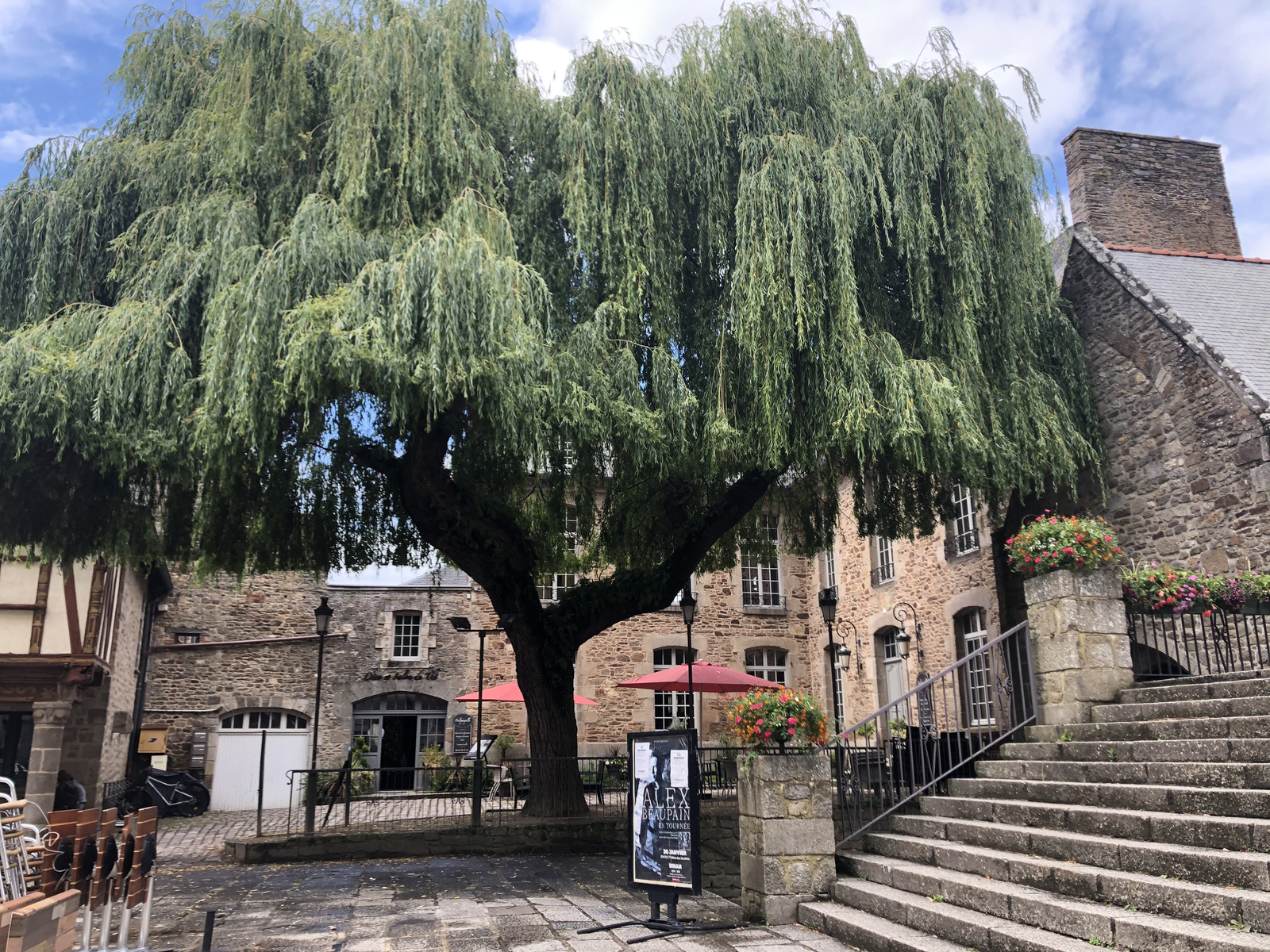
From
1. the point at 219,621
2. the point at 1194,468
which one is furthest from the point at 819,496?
the point at 219,621

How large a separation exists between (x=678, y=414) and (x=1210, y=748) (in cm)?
417

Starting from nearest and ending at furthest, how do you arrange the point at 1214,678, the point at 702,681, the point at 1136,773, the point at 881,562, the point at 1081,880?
1. the point at 1081,880
2. the point at 1136,773
3. the point at 1214,678
4. the point at 702,681
5. the point at 881,562

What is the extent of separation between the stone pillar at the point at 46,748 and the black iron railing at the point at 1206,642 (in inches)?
473

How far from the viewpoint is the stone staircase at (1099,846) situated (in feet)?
13.1

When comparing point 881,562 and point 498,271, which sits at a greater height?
point 498,271

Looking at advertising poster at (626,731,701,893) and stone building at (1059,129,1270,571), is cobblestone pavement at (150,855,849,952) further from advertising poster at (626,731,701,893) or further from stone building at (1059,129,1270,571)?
stone building at (1059,129,1270,571)

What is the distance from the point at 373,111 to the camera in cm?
755

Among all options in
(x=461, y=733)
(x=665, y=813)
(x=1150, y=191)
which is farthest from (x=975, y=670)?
(x=665, y=813)

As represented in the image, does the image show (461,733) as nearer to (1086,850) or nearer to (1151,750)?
(1151,750)

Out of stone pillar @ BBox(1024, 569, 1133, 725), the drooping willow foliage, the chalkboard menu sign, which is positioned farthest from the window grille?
stone pillar @ BBox(1024, 569, 1133, 725)

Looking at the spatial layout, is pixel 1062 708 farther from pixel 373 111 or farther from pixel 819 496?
pixel 373 111

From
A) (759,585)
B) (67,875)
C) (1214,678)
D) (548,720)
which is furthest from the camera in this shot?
(759,585)

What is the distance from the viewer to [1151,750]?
5.41 meters

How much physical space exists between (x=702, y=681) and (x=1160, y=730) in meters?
8.26
